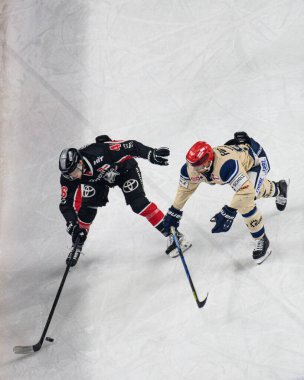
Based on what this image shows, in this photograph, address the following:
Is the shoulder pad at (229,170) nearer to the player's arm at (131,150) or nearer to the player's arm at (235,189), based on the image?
the player's arm at (235,189)

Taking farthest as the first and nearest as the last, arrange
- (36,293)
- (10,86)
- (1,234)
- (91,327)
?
(10,86) → (1,234) → (36,293) → (91,327)

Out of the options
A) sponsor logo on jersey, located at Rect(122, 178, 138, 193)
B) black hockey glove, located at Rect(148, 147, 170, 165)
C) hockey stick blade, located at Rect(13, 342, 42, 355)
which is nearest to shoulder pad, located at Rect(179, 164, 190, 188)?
Result: black hockey glove, located at Rect(148, 147, 170, 165)

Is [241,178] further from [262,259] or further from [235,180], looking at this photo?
[262,259]

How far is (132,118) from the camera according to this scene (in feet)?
23.6

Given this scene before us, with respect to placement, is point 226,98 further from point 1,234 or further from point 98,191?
point 1,234

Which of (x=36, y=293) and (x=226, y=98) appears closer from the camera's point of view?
(x=36, y=293)

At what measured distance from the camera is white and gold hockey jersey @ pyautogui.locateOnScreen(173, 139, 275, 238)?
5.57 metres

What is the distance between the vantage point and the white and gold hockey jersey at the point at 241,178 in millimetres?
5566

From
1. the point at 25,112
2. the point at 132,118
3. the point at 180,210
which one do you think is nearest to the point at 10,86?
the point at 25,112

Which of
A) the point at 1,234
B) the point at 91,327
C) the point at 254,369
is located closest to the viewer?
the point at 254,369

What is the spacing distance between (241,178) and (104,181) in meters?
1.07

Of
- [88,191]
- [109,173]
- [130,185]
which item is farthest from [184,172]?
[88,191]

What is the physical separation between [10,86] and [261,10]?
239 centimetres

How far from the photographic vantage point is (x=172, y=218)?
237 inches
